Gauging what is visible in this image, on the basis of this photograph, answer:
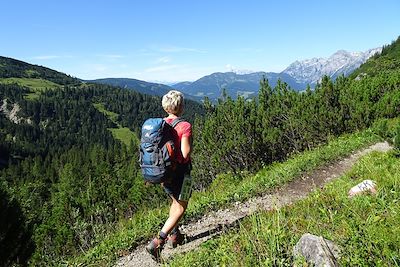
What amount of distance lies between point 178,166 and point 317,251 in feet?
8.68

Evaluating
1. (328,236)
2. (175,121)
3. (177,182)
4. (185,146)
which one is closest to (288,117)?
(177,182)

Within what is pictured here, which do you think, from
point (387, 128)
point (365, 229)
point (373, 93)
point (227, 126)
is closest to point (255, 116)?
point (227, 126)

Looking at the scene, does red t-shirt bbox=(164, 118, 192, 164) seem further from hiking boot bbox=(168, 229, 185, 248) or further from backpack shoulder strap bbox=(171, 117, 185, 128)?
hiking boot bbox=(168, 229, 185, 248)

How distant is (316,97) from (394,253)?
21.8 metres

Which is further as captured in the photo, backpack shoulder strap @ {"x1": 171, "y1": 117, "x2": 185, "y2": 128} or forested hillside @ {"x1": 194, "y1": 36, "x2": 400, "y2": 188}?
forested hillside @ {"x1": 194, "y1": 36, "x2": 400, "y2": 188}

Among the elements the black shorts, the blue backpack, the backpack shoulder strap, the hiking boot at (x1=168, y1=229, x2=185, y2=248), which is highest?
the backpack shoulder strap

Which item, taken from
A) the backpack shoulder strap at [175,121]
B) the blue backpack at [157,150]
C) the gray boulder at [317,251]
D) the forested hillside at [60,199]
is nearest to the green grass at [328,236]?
the gray boulder at [317,251]

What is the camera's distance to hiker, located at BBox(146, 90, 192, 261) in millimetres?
5539

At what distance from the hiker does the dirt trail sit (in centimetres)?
60

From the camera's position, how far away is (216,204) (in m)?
9.22

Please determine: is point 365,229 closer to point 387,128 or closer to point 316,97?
point 387,128

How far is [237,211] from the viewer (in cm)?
877

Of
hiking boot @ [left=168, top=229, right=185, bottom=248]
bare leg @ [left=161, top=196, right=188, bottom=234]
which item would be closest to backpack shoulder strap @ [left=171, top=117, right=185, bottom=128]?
bare leg @ [left=161, top=196, right=188, bottom=234]

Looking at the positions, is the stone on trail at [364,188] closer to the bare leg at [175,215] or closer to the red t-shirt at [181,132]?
the bare leg at [175,215]
